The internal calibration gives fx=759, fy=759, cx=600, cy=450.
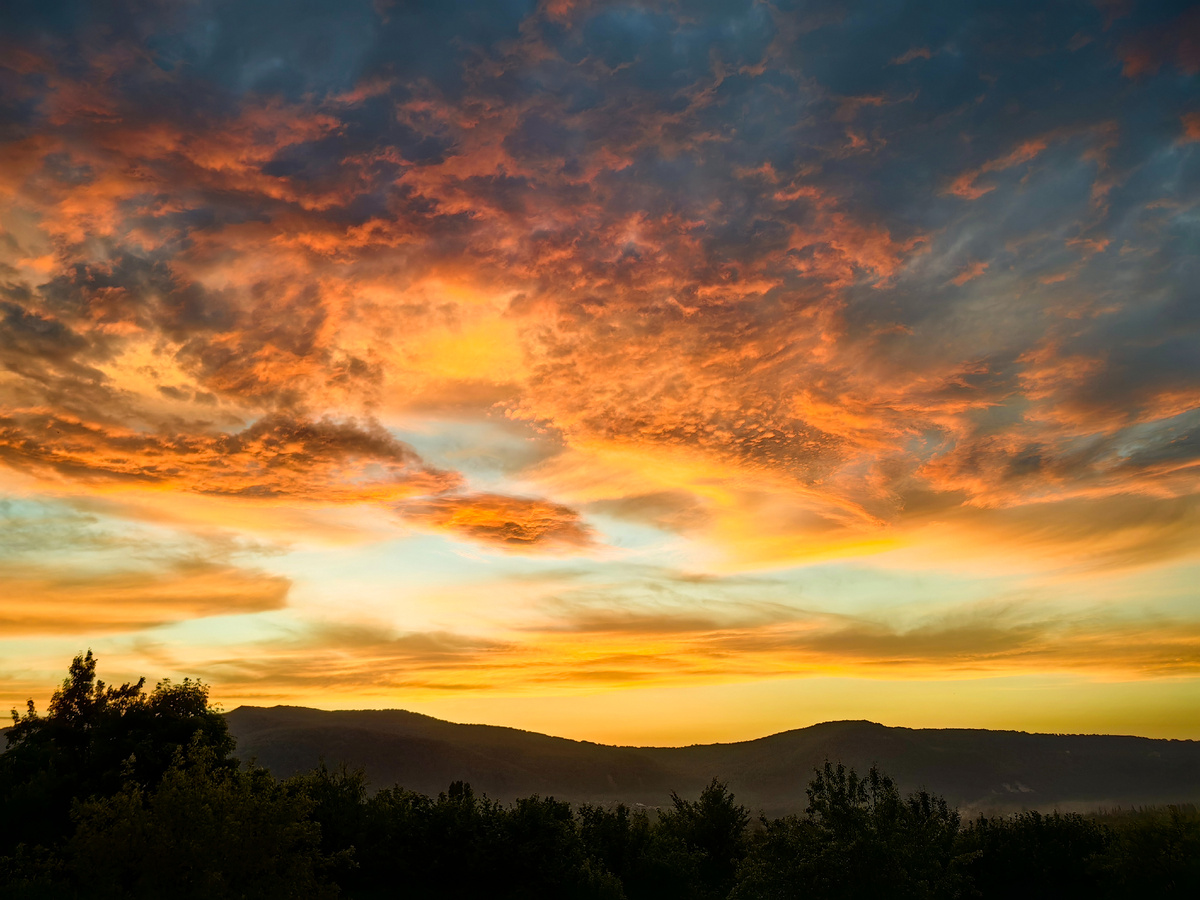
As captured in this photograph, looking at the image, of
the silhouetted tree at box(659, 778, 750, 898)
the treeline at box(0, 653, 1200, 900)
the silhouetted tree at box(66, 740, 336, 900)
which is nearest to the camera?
the silhouetted tree at box(66, 740, 336, 900)

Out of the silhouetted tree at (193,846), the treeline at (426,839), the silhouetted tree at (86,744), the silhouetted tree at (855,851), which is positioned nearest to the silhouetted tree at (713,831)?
the treeline at (426,839)

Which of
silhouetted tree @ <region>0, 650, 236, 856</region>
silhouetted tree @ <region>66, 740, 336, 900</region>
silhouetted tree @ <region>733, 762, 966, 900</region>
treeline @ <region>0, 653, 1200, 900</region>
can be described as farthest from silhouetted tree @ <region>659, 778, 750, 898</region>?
silhouetted tree @ <region>66, 740, 336, 900</region>

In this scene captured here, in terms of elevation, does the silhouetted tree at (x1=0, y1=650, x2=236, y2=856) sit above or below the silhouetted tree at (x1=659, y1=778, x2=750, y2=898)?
above

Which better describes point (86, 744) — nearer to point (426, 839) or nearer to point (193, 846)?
point (426, 839)

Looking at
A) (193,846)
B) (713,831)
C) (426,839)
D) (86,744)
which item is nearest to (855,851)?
(193,846)

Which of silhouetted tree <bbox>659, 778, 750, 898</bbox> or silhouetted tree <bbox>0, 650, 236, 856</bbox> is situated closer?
silhouetted tree <bbox>0, 650, 236, 856</bbox>

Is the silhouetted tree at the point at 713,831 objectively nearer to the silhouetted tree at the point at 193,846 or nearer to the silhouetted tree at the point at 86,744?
the silhouetted tree at the point at 86,744

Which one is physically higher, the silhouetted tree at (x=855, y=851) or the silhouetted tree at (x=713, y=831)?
the silhouetted tree at (x=855, y=851)

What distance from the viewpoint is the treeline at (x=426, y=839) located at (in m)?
26.1

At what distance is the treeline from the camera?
26.1m

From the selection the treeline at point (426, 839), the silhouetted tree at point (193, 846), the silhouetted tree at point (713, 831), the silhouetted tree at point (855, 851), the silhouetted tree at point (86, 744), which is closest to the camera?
the silhouetted tree at point (193, 846)

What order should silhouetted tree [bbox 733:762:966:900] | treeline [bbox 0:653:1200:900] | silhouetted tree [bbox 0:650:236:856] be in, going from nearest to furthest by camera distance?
treeline [bbox 0:653:1200:900] → silhouetted tree [bbox 733:762:966:900] → silhouetted tree [bbox 0:650:236:856]

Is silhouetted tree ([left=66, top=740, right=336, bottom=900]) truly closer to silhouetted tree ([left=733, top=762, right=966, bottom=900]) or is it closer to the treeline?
the treeline

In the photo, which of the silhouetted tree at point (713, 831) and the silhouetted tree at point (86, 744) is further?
the silhouetted tree at point (713, 831)
